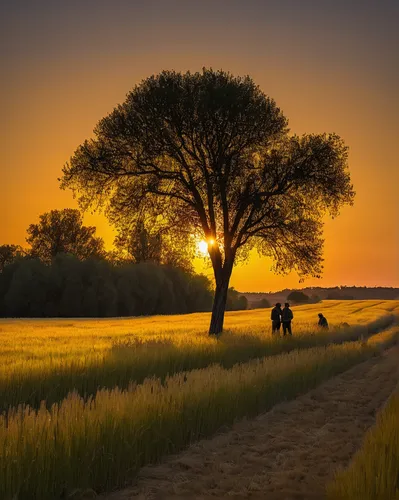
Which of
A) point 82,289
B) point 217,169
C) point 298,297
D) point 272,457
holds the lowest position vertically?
→ point 272,457

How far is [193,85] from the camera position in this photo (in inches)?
1084

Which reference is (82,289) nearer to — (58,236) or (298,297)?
(58,236)

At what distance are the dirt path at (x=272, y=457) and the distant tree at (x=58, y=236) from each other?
70.8 metres

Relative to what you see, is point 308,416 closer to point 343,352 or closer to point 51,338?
point 343,352

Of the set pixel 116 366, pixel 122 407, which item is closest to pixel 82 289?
pixel 116 366

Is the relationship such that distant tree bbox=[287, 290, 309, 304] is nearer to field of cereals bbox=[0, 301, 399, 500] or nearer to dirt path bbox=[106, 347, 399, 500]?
field of cereals bbox=[0, 301, 399, 500]

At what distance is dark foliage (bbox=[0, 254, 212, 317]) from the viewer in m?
68.6

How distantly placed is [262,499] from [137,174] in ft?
77.3

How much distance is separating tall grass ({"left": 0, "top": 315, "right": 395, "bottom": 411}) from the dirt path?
2.77m

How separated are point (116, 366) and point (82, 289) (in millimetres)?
57120

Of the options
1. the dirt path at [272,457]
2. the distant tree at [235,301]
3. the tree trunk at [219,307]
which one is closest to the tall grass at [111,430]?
the dirt path at [272,457]

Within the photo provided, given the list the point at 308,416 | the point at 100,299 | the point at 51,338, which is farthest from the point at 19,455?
the point at 100,299

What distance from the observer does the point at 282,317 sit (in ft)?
94.5

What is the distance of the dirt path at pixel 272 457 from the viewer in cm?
717
